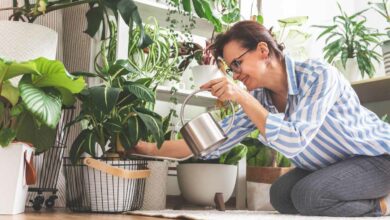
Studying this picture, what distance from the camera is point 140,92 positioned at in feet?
5.25

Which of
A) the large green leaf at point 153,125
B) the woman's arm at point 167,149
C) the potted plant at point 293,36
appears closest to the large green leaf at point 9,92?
the large green leaf at point 153,125

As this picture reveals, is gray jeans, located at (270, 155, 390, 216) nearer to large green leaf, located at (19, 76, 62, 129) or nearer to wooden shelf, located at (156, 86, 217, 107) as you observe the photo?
wooden shelf, located at (156, 86, 217, 107)

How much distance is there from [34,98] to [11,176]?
26 cm

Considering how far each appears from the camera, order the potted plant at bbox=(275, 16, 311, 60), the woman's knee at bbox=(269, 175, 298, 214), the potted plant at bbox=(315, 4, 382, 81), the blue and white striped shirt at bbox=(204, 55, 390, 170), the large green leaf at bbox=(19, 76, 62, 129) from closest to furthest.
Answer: the large green leaf at bbox=(19, 76, 62, 129)
the blue and white striped shirt at bbox=(204, 55, 390, 170)
the woman's knee at bbox=(269, 175, 298, 214)
the potted plant at bbox=(275, 16, 311, 60)
the potted plant at bbox=(315, 4, 382, 81)

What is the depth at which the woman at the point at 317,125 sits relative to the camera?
1.61 m

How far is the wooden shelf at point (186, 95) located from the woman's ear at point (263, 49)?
49cm

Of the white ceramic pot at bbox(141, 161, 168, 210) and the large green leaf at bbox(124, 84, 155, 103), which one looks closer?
the large green leaf at bbox(124, 84, 155, 103)

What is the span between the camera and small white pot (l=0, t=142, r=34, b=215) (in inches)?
53.9

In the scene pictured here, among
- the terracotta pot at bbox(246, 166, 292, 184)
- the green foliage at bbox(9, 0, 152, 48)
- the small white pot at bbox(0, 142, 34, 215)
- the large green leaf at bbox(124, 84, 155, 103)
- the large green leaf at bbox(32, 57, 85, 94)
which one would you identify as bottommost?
the terracotta pot at bbox(246, 166, 292, 184)

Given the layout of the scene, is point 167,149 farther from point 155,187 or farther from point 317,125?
point 317,125

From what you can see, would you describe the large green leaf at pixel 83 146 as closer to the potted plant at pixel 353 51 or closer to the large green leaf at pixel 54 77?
the large green leaf at pixel 54 77

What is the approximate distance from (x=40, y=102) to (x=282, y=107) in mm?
1030

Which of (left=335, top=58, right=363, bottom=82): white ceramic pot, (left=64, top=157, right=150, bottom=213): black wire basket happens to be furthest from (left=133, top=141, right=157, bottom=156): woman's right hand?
(left=335, top=58, right=363, bottom=82): white ceramic pot

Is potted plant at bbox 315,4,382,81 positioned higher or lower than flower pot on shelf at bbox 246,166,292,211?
higher
